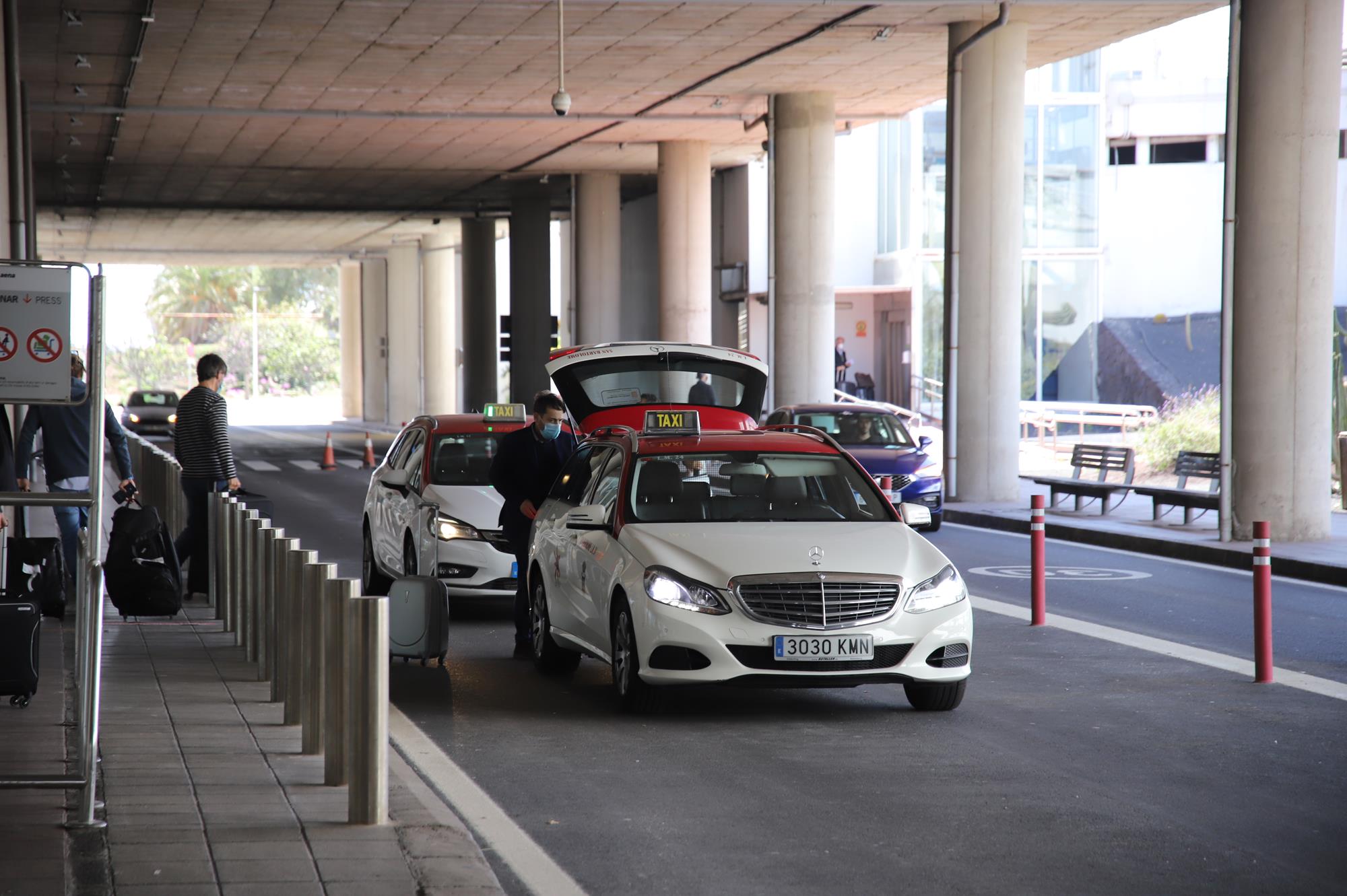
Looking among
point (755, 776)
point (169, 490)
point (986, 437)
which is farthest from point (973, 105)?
point (755, 776)

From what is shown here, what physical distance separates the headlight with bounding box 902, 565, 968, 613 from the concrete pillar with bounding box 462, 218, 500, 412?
4444 cm

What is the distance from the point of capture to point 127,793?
6.37 meters

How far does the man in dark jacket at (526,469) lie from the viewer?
11172 mm

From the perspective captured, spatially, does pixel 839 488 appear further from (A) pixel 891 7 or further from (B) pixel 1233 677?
(A) pixel 891 7

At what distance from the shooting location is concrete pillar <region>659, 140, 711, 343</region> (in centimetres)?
→ 3816

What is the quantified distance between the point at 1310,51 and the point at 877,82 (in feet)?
44.3

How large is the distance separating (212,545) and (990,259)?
46.6 feet

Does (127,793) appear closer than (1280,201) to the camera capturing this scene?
Yes

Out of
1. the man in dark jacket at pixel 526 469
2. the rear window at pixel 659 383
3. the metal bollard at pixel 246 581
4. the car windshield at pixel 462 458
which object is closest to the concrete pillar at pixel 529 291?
the rear window at pixel 659 383

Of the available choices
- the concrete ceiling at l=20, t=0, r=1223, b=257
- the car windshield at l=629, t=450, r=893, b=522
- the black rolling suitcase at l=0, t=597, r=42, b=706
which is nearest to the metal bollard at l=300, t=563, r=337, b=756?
the black rolling suitcase at l=0, t=597, r=42, b=706

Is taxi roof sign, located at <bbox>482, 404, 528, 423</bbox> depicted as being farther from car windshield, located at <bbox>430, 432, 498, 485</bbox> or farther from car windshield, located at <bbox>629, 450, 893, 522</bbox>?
car windshield, located at <bbox>629, 450, 893, 522</bbox>

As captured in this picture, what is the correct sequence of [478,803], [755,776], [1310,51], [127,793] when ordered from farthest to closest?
[1310,51]
[755,776]
[478,803]
[127,793]

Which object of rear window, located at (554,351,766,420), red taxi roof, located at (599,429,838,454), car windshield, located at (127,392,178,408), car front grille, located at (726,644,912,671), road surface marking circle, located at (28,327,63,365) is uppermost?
road surface marking circle, located at (28,327,63,365)

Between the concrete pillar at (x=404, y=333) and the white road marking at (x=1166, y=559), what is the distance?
4710 centimetres
